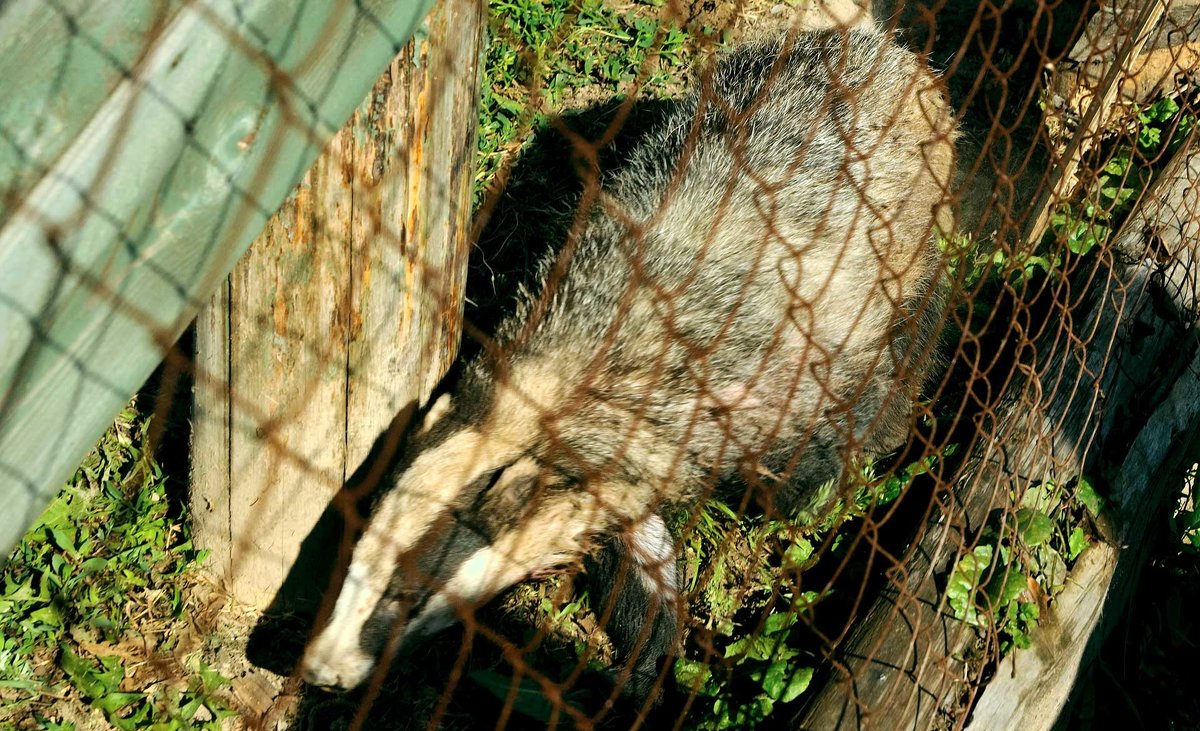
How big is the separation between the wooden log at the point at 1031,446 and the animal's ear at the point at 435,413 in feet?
4.01

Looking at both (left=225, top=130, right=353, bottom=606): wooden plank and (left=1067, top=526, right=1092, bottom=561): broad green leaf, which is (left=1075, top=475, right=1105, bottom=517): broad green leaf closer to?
(left=1067, top=526, right=1092, bottom=561): broad green leaf

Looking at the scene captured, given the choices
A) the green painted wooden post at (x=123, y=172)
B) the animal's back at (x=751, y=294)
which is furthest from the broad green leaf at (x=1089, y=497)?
the green painted wooden post at (x=123, y=172)

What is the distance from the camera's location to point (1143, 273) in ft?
11.1

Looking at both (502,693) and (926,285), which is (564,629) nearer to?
(502,693)

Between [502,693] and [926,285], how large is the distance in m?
2.18

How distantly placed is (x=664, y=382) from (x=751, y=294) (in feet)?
1.35

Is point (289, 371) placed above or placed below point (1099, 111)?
below

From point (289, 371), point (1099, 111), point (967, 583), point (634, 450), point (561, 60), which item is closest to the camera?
point (289, 371)

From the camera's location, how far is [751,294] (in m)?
3.35

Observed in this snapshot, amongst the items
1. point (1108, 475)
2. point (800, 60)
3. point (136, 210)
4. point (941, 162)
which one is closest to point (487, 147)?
point (800, 60)

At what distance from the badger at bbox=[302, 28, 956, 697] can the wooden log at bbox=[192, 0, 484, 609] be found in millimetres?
256

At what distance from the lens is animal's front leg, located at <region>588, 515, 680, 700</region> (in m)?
3.27

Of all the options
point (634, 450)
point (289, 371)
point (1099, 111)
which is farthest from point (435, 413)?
point (1099, 111)

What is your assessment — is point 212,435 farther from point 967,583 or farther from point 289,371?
point 967,583
